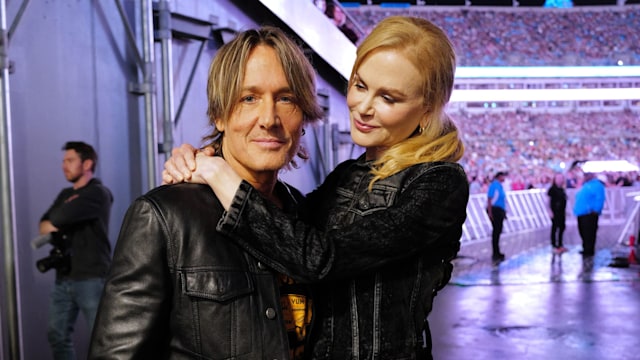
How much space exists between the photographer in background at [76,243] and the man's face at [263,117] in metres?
3.22

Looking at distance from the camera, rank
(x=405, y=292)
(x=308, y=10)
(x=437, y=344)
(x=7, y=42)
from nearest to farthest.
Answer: (x=405, y=292) → (x=7, y=42) → (x=437, y=344) → (x=308, y=10)

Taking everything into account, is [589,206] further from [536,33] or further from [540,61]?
[536,33]

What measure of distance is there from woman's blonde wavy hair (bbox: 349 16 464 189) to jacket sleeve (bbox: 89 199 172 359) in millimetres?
514

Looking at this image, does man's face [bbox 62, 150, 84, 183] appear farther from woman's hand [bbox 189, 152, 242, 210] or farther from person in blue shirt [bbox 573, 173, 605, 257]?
person in blue shirt [bbox 573, 173, 605, 257]

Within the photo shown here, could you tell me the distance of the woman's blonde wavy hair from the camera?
4.91 ft

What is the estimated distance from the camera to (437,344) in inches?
250

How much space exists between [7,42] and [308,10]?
4.52m

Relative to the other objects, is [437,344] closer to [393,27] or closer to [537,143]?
[393,27]

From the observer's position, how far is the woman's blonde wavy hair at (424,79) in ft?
4.91

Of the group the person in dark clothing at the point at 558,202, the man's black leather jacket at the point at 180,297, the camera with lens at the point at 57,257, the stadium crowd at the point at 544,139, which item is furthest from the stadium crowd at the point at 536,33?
the man's black leather jacket at the point at 180,297

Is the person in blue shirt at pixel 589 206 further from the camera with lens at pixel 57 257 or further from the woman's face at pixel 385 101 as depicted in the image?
the woman's face at pixel 385 101

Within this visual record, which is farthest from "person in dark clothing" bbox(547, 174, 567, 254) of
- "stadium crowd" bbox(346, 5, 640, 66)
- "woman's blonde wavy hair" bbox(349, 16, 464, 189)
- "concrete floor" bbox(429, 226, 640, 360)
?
"woman's blonde wavy hair" bbox(349, 16, 464, 189)

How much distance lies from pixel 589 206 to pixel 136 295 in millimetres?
12561

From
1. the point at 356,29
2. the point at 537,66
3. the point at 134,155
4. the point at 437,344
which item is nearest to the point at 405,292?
the point at 134,155
